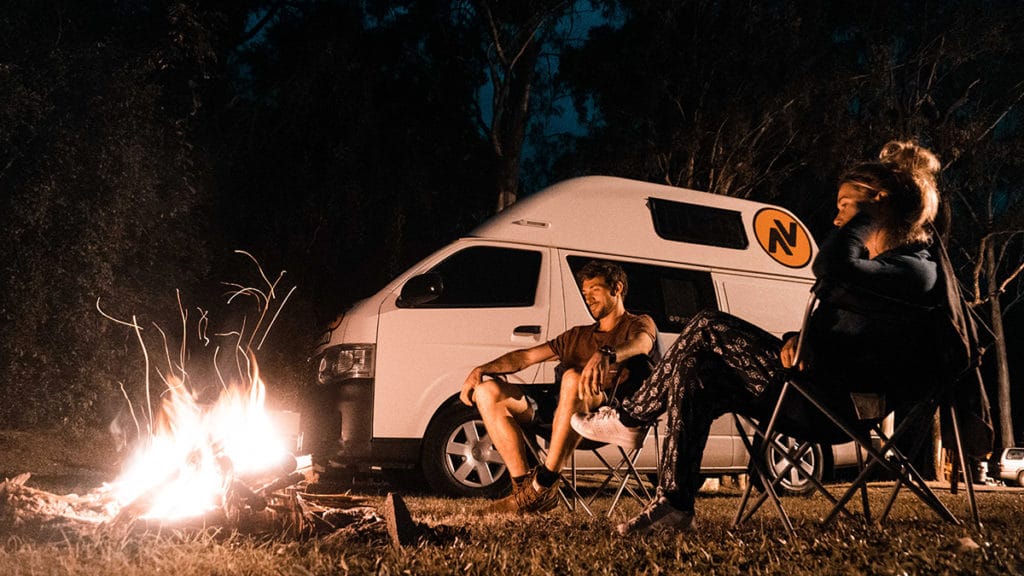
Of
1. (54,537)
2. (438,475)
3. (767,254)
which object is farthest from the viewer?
(767,254)

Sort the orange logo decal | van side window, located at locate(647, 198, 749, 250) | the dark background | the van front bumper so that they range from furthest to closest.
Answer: the dark background, the orange logo decal, van side window, located at locate(647, 198, 749, 250), the van front bumper

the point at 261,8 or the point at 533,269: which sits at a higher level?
the point at 261,8

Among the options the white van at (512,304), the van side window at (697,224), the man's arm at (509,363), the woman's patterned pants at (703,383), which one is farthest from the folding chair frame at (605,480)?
the van side window at (697,224)

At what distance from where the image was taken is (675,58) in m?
16.9

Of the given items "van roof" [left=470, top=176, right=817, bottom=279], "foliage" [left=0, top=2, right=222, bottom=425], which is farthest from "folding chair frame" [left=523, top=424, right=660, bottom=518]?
"foliage" [left=0, top=2, right=222, bottom=425]

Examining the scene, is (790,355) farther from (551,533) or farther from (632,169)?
(632,169)

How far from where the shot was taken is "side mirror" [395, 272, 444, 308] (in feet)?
20.6

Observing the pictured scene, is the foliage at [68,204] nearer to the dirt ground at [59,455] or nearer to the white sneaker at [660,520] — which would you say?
the dirt ground at [59,455]

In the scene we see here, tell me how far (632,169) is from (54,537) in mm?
15041

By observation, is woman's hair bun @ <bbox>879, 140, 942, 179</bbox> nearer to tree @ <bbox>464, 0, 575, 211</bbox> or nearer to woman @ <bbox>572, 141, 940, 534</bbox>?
woman @ <bbox>572, 141, 940, 534</bbox>

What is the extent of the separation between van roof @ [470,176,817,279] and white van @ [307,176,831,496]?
1 centimetres

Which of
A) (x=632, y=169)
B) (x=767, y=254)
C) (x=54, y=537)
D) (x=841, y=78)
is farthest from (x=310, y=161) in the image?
(x=54, y=537)

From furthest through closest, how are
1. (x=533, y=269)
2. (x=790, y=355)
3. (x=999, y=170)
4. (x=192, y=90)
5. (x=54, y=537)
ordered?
(x=999, y=170) < (x=192, y=90) < (x=533, y=269) < (x=54, y=537) < (x=790, y=355)

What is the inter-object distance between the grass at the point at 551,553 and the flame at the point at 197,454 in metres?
0.34
